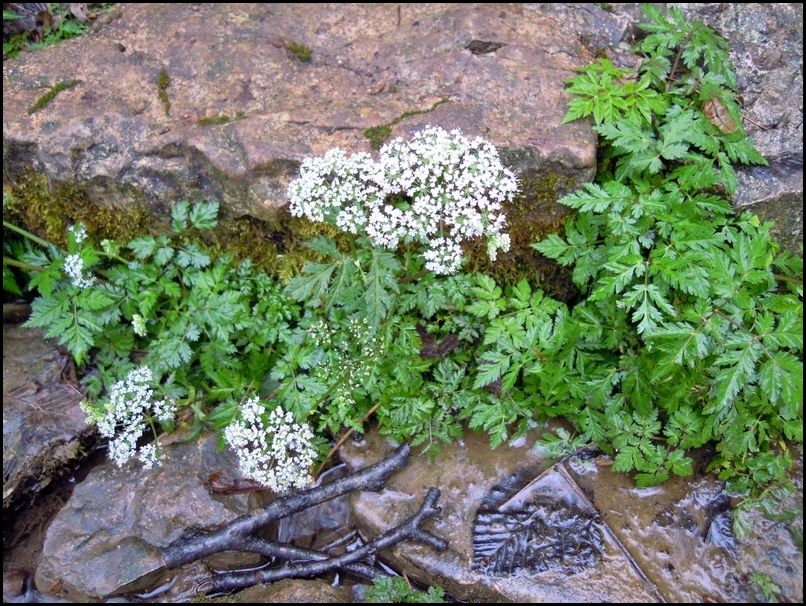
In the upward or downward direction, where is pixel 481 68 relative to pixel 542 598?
upward

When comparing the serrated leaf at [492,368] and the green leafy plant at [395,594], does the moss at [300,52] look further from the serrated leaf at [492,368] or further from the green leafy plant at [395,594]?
the green leafy plant at [395,594]

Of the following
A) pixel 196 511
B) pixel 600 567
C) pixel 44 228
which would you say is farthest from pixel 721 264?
pixel 44 228

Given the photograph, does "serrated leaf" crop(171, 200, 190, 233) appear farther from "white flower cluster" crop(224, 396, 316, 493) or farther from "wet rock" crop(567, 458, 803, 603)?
"wet rock" crop(567, 458, 803, 603)

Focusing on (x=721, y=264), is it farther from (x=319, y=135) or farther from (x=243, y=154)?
(x=243, y=154)

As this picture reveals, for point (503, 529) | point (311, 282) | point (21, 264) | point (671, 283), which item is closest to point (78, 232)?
point (21, 264)

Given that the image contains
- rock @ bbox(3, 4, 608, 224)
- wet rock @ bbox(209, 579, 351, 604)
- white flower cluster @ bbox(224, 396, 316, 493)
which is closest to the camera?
wet rock @ bbox(209, 579, 351, 604)

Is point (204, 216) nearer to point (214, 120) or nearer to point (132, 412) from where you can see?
point (214, 120)

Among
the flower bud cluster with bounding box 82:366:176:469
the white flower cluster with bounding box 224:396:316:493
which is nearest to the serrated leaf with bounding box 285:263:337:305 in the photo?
the white flower cluster with bounding box 224:396:316:493
